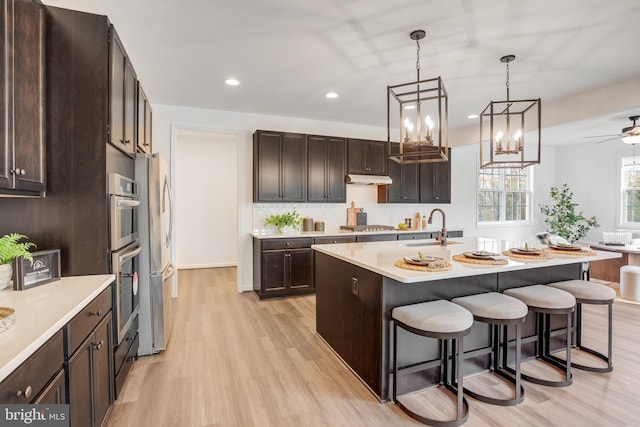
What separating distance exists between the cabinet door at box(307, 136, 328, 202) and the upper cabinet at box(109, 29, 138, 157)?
263cm

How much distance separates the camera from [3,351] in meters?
1.01

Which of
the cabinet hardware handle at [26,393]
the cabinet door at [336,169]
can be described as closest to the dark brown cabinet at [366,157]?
the cabinet door at [336,169]

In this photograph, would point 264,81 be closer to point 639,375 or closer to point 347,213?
point 347,213

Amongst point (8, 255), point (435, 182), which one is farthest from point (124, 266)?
point (435, 182)

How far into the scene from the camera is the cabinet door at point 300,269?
15.0 feet

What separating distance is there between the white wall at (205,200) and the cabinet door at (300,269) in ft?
9.11

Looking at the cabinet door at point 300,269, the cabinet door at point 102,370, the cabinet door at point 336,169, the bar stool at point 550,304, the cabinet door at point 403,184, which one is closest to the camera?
the cabinet door at point 102,370

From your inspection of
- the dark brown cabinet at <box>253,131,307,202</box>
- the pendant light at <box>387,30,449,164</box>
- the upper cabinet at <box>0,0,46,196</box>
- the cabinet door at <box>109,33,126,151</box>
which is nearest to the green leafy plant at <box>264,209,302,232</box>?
the dark brown cabinet at <box>253,131,307,202</box>

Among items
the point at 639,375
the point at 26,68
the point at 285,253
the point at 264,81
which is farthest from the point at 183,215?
the point at 639,375

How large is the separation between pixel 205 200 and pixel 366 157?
11.5ft

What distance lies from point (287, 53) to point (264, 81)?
2.47 feet

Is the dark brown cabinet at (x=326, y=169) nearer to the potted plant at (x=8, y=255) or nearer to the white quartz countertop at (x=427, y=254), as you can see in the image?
the white quartz countertop at (x=427, y=254)

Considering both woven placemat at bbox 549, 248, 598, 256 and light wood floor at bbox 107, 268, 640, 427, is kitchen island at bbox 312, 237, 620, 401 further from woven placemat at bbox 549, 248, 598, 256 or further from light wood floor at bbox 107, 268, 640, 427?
light wood floor at bbox 107, 268, 640, 427

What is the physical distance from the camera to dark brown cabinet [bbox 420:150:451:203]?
587cm
